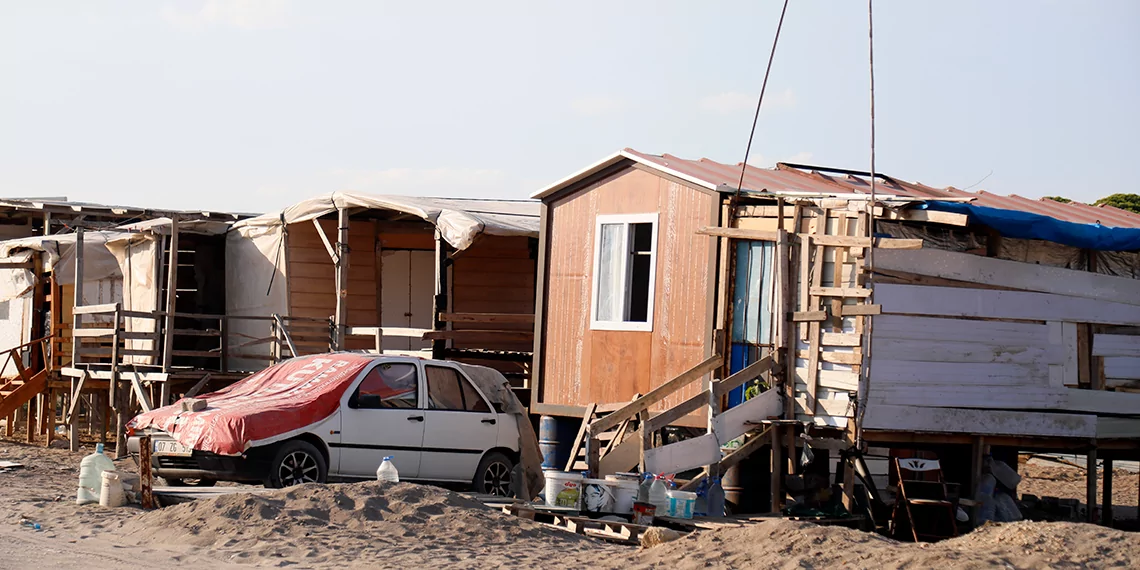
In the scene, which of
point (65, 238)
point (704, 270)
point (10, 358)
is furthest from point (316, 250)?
point (704, 270)

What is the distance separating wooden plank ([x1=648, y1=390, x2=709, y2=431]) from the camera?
12.4m

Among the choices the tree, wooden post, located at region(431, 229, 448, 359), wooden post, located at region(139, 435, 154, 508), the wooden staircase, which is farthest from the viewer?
the tree

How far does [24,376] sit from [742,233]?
13374 mm

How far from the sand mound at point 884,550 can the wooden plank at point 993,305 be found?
121 inches

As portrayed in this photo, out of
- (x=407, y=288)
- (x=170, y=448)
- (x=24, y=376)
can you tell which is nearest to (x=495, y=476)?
(x=170, y=448)

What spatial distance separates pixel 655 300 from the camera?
47.8ft

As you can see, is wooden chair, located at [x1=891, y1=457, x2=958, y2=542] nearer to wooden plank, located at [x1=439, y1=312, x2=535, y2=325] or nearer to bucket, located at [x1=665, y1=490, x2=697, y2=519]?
bucket, located at [x1=665, y1=490, x2=697, y2=519]

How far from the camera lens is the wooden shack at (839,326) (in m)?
12.6

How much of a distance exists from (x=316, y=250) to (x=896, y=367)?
33.7ft

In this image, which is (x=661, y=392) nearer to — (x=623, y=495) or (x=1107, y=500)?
(x=623, y=495)

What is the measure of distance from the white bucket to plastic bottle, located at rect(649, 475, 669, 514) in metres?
0.19

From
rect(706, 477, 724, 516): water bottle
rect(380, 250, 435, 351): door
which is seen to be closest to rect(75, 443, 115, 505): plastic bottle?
rect(706, 477, 724, 516): water bottle

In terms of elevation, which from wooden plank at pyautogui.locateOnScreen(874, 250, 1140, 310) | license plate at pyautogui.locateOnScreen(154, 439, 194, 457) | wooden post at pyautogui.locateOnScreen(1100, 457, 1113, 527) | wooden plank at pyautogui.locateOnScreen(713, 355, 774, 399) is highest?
wooden plank at pyautogui.locateOnScreen(874, 250, 1140, 310)

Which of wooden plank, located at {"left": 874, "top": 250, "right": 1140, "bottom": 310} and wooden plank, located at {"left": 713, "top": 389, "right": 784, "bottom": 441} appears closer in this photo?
wooden plank, located at {"left": 713, "top": 389, "right": 784, "bottom": 441}
